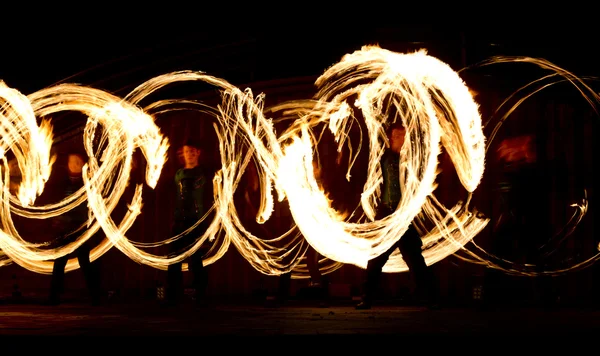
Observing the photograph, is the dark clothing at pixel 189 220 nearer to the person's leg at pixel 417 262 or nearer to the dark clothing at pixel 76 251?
the dark clothing at pixel 76 251

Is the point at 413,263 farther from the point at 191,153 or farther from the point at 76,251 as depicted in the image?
the point at 76,251

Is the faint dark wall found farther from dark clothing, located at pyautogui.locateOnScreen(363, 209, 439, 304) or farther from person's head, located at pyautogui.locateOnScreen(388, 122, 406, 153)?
person's head, located at pyautogui.locateOnScreen(388, 122, 406, 153)

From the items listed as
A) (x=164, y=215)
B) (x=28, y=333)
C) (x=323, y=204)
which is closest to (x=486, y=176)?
(x=323, y=204)

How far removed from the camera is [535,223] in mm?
8133

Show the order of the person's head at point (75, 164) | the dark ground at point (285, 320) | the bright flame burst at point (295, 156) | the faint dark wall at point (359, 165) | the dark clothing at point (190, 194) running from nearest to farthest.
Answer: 1. the dark ground at point (285, 320)
2. the bright flame burst at point (295, 156)
3. the dark clothing at point (190, 194)
4. the person's head at point (75, 164)
5. the faint dark wall at point (359, 165)

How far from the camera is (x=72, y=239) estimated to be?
8523 millimetres

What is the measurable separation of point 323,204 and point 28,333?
12.7 ft

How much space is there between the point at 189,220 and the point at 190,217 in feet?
0.12

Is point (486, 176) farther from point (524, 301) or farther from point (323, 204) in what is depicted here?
point (323, 204)

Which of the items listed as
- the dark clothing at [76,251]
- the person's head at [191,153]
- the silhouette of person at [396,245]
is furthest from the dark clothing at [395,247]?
the dark clothing at [76,251]

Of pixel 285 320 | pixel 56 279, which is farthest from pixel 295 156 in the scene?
pixel 56 279

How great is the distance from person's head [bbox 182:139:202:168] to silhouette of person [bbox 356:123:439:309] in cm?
223

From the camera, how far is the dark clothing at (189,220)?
8328 mm

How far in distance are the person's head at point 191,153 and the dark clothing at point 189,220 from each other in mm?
100
